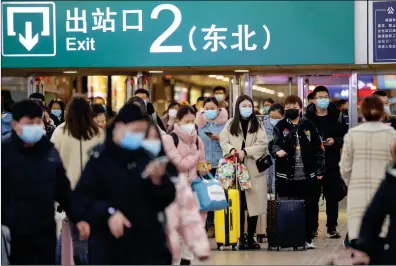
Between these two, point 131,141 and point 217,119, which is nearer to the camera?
point 131,141

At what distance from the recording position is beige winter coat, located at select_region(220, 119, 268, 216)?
13.4 meters

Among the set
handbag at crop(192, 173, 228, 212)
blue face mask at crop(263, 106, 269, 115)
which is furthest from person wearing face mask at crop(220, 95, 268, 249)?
blue face mask at crop(263, 106, 269, 115)

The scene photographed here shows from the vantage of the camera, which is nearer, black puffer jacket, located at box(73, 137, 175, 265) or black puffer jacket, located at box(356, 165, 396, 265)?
black puffer jacket, located at box(73, 137, 175, 265)

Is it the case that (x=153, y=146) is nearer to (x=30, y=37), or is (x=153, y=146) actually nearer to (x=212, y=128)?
(x=212, y=128)

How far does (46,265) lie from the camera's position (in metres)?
8.07

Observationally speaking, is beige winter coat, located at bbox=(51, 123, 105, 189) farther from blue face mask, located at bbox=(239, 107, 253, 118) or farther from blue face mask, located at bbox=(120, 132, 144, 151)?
blue face mask, located at bbox=(239, 107, 253, 118)

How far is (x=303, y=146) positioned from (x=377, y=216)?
611 cm

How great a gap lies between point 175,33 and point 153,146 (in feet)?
38.3

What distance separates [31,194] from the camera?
8.04m

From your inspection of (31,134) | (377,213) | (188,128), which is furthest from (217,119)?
(377,213)

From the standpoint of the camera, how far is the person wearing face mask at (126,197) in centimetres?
674

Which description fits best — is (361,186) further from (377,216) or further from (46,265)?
(46,265)

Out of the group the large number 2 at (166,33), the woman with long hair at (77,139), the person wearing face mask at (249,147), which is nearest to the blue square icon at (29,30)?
the large number 2 at (166,33)

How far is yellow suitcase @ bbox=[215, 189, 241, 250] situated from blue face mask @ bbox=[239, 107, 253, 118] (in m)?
0.94
